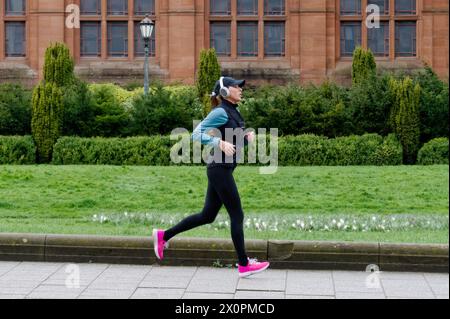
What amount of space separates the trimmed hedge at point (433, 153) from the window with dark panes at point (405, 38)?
11.6 m

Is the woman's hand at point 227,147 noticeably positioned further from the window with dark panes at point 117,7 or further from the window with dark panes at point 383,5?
the window with dark panes at point 383,5

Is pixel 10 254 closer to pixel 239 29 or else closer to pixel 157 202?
pixel 157 202

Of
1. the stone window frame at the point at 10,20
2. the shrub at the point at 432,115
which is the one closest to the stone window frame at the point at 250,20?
the stone window frame at the point at 10,20

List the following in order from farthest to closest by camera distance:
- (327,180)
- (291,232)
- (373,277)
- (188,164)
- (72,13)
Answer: (72,13)
(188,164)
(327,180)
(291,232)
(373,277)

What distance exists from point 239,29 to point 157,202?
18789 mm

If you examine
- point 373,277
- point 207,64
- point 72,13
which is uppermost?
point 72,13

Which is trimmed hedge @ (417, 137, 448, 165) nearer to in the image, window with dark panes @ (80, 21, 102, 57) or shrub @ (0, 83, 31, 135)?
shrub @ (0, 83, 31, 135)

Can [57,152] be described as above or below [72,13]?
below

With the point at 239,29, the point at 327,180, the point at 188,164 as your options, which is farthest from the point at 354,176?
the point at 239,29

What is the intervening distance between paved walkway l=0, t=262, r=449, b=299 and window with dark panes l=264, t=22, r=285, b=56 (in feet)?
78.6

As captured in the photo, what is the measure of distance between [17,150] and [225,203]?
48.7ft

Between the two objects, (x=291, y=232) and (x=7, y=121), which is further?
(x=7, y=121)

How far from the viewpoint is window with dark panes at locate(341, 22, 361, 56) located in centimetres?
3303

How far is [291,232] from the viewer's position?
1145cm
